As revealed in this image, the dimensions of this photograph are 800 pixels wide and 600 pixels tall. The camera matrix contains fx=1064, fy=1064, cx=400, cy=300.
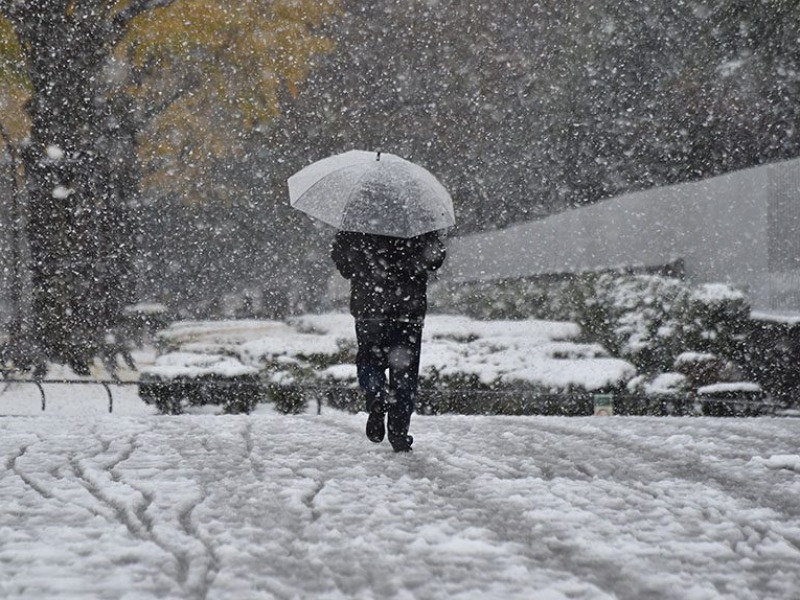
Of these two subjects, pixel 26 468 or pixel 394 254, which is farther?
pixel 394 254

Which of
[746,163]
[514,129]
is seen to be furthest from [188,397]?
[514,129]

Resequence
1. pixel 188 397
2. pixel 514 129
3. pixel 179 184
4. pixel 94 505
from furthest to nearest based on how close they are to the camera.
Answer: pixel 179 184
pixel 514 129
pixel 188 397
pixel 94 505

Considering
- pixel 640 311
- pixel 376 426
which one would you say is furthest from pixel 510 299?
pixel 376 426

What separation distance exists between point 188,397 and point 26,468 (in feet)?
15.5

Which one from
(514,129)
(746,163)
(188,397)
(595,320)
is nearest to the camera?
(188,397)

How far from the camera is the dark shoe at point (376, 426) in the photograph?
21.6 ft

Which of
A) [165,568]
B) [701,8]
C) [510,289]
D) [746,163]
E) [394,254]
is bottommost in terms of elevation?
[165,568]

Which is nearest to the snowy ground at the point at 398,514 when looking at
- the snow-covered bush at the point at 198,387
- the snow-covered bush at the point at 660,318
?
the snow-covered bush at the point at 198,387

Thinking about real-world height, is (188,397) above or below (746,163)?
below

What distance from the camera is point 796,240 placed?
13.0 m

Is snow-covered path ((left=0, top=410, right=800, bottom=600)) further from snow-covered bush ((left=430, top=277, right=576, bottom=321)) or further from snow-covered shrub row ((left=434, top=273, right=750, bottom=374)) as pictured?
snow-covered bush ((left=430, top=277, right=576, bottom=321))

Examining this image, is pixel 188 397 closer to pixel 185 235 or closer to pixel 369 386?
pixel 369 386

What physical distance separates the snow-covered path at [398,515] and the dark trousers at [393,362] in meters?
0.30

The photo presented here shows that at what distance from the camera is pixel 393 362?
6.37 meters
